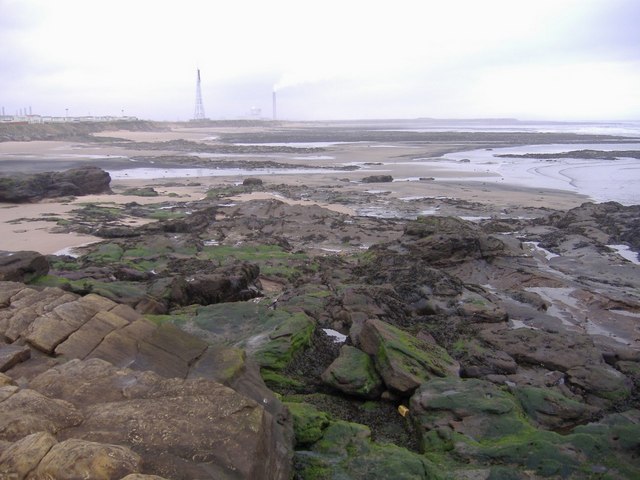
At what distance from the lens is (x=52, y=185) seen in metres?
28.4

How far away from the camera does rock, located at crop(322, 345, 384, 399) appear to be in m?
7.89

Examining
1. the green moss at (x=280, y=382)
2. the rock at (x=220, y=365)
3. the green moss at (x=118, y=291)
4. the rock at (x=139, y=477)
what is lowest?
the green moss at (x=280, y=382)

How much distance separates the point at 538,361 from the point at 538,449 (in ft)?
11.6

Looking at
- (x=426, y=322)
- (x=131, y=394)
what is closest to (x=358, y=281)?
(x=426, y=322)

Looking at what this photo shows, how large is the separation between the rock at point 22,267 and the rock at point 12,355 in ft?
15.9

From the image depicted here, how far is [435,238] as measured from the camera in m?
15.6

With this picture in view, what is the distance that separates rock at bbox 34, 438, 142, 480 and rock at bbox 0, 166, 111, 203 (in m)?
25.4

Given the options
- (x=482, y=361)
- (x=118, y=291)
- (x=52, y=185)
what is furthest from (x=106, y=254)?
(x=52, y=185)

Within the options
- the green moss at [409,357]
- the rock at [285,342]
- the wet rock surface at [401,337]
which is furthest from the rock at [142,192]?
the green moss at [409,357]

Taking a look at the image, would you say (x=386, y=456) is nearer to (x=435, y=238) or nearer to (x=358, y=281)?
(x=358, y=281)

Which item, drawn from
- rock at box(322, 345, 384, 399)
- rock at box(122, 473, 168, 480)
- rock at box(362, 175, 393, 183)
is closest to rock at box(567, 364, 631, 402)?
rock at box(322, 345, 384, 399)

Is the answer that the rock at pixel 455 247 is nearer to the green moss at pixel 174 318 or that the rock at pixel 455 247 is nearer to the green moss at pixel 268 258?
the green moss at pixel 268 258

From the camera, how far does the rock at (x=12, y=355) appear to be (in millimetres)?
6102

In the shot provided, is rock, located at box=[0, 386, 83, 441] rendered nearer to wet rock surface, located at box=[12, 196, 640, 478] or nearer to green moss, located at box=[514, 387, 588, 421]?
wet rock surface, located at box=[12, 196, 640, 478]
